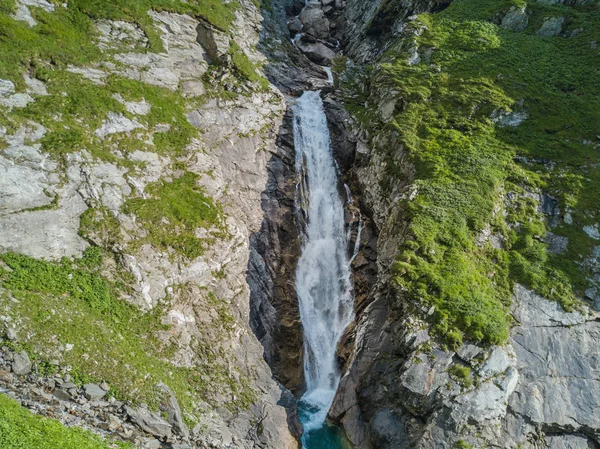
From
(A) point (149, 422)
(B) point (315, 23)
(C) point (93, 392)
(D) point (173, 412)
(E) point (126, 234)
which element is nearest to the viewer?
(C) point (93, 392)

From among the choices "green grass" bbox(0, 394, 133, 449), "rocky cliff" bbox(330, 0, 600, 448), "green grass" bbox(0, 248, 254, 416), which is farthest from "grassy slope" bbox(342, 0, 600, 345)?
"green grass" bbox(0, 394, 133, 449)

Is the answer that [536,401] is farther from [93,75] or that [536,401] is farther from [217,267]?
[93,75]

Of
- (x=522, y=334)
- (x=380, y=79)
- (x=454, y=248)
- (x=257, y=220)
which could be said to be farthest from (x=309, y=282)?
(x=380, y=79)

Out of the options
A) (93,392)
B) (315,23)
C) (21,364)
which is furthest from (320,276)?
(315,23)

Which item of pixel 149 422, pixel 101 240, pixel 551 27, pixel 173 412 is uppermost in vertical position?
pixel 551 27

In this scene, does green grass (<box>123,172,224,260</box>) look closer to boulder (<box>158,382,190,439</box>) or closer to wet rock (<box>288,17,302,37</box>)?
boulder (<box>158,382,190,439</box>)

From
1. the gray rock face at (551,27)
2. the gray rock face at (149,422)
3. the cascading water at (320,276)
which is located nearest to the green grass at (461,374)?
the cascading water at (320,276)

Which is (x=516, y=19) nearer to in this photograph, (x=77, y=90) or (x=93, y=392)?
(x=77, y=90)
